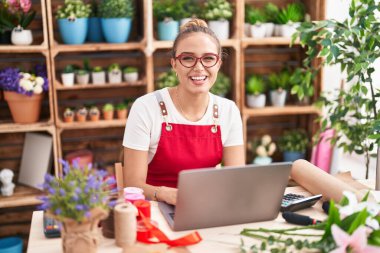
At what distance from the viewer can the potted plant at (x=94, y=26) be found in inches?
123

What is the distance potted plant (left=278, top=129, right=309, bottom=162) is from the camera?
354 centimetres

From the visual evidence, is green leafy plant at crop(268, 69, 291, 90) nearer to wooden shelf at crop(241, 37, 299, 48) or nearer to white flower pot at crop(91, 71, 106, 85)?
wooden shelf at crop(241, 37, 299, 48)

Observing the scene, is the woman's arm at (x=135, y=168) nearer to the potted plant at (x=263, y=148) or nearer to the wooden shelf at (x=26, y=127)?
the wooden shelf at (x=26, y=127)

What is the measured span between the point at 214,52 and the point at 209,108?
269 millimetres

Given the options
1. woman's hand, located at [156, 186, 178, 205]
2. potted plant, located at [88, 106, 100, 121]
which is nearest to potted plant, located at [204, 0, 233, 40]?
potted plant, located at [88, 106, 100, 121]

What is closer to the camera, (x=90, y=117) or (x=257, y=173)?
(x=257, y=173)

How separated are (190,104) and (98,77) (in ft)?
3.92

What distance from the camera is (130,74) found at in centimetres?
318

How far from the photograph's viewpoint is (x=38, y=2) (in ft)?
10.4

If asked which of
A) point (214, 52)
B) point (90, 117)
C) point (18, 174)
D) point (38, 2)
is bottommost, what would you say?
point (18, 174)

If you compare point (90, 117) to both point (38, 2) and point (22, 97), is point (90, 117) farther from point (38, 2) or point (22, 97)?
point (38, 2)

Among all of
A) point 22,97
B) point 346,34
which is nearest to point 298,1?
point 346,34

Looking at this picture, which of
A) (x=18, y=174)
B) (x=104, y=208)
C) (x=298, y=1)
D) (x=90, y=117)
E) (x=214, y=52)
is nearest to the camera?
(x=104, y=208)

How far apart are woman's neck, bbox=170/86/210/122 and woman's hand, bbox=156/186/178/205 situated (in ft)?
1.81
